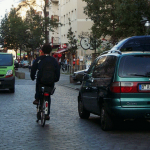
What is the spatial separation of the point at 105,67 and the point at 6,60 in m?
13.1

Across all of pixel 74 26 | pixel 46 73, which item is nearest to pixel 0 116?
pixel 46 73

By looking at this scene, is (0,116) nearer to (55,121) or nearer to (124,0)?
(55,121)

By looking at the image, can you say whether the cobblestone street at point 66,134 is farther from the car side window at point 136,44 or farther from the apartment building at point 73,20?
the apartment building at point 73,20

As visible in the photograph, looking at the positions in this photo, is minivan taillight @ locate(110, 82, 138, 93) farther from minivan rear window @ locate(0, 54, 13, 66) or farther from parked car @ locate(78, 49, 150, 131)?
minivan rear window @ locate(0, 54, 13, 66)

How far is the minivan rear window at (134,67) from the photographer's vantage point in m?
8.87

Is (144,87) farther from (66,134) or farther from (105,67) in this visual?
(66,134)

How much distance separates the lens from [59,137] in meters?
8.48

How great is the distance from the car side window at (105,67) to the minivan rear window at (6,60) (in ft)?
39.2

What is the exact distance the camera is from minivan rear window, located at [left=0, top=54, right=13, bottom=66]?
22.0 metres

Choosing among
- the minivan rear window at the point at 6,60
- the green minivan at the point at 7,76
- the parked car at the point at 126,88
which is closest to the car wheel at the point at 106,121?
the parked car at the point at 126,88

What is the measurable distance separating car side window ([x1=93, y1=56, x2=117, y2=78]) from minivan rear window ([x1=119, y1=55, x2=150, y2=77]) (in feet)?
0.72

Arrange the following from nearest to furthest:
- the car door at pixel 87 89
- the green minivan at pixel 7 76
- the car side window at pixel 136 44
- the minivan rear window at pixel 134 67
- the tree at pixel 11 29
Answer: the minivan rear window at pixel 134 67
the car door at pixel 87 89
the car side window at pixel 136 44
the green minivan at pixel 7 76
the tree at pixel 11 29

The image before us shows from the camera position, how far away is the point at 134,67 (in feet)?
29.1

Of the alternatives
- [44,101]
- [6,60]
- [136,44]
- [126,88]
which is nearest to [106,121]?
[126,88]
